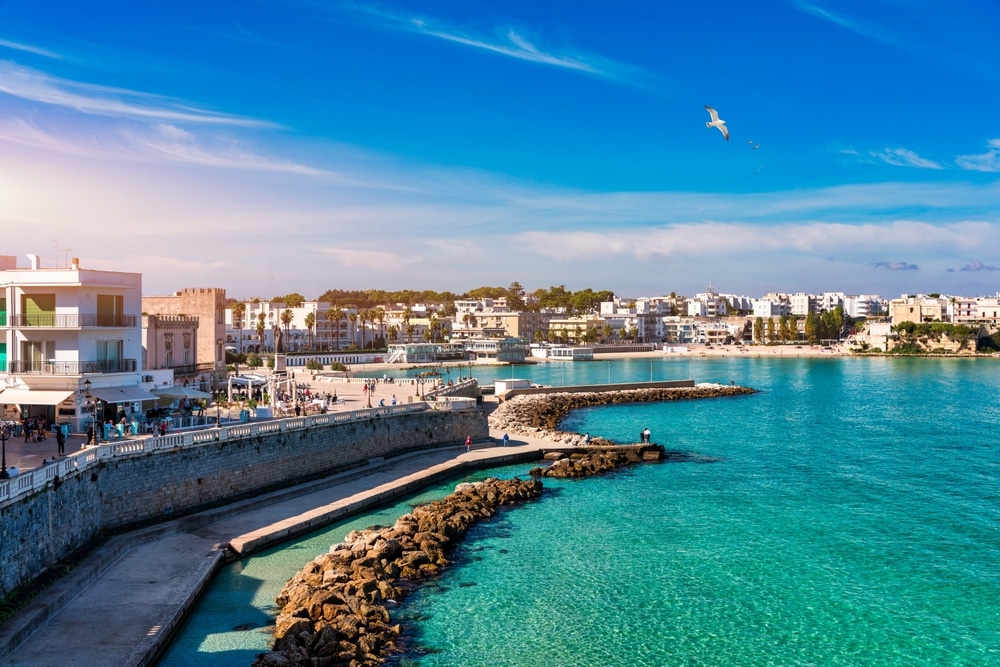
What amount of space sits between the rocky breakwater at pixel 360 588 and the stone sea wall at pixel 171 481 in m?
4.98

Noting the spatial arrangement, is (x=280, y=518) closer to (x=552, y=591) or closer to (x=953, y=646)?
(x=552, y=591)

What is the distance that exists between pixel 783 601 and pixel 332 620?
412 inches

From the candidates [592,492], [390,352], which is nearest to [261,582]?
[592,492]

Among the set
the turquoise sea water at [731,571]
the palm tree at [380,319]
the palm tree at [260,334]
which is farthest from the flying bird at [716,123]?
the palm tree at [380,319]

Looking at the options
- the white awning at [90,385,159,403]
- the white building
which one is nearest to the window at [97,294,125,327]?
the white awning at [90,385,159,403]

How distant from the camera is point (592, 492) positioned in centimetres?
3033

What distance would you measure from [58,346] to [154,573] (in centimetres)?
1122

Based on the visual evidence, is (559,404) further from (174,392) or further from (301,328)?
(301,328)

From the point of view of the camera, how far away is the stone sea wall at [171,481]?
16.3m

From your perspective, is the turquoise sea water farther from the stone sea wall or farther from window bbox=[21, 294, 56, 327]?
window bbox=[21, 294, 56, 327]

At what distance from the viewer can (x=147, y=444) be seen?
21859 millimetres

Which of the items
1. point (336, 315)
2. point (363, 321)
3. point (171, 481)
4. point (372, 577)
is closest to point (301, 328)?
point (336, 315)

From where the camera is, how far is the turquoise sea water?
16484 mm

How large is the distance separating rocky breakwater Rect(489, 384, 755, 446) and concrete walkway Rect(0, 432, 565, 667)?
12344mm
